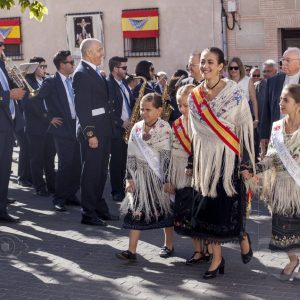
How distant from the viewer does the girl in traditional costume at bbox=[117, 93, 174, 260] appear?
23.6ft

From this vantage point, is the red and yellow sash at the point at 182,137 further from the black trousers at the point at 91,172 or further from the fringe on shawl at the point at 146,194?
the black trousers at the point at 91,172

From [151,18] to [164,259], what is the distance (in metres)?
14.4

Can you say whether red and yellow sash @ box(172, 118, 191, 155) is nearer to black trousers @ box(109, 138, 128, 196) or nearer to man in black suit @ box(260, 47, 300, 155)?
man in black suit @ box(260, 47, 300, 155)

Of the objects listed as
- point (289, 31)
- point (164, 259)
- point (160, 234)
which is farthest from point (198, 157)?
point (289, 31)

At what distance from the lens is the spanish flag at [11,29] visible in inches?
909

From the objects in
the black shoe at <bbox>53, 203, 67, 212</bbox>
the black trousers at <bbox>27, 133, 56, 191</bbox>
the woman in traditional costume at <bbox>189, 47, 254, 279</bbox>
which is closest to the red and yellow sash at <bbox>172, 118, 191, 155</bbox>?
the woman in traditional costume at <bbox>189, 47, 254, 279</bbox>

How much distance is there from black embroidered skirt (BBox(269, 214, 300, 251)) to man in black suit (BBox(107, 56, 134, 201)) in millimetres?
3974

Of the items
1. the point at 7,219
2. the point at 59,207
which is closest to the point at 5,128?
the point at 7,219

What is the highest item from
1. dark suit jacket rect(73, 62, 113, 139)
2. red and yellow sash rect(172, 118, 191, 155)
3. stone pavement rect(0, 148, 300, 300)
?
dark suit jacket rect(73, 62, 113, 139)

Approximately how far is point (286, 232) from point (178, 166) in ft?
3.88

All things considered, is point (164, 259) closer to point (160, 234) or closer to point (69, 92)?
point (160, 234)

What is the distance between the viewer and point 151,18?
21.0m

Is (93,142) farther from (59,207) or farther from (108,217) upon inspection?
(59,207)

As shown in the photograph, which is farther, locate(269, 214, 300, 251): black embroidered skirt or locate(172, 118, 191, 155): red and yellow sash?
locate(172, 118, 191, 155): red and yellow sash
